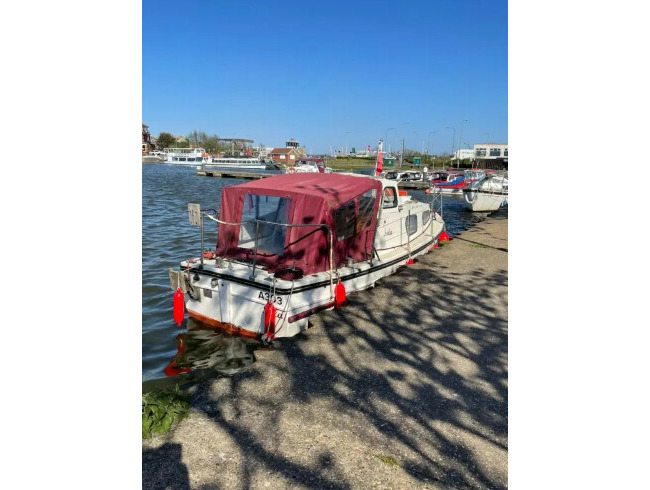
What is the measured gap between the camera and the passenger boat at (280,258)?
7332 millimetres

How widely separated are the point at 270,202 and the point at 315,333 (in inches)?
107

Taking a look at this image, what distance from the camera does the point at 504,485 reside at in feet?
12.6

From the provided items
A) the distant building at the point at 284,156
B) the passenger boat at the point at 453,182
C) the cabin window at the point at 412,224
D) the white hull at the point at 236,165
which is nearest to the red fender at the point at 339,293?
the cabin window at the point at 412,224

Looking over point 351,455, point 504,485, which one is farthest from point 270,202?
point 504,485

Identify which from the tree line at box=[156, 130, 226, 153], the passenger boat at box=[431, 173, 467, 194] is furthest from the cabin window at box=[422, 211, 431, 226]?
the tree line at box=[156, 130, 226, 153]

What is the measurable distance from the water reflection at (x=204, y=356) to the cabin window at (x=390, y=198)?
17.9ft

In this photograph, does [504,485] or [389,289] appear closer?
[504,485]

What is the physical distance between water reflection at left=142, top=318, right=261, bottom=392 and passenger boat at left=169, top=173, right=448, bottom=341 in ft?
0.67

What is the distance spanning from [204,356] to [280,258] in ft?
7.20

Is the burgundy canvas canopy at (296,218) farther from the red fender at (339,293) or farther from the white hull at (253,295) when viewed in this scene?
the red fender at (339,293)

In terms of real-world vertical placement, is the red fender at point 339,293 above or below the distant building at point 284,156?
below

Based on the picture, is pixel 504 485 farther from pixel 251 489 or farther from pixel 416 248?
pixel 416 248
